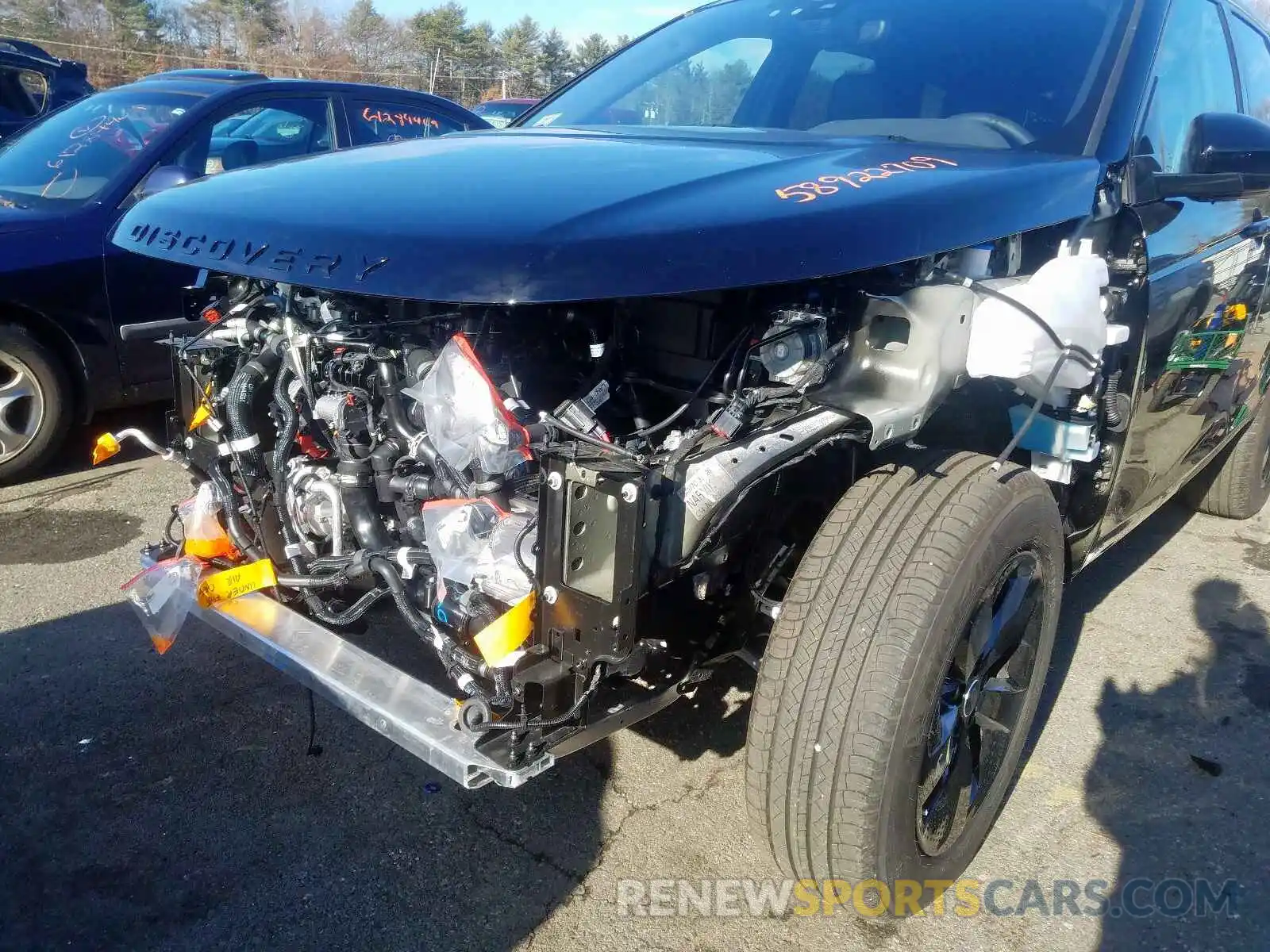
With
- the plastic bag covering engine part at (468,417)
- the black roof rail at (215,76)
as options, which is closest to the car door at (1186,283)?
the plastic bag covering engine part at (468,417)

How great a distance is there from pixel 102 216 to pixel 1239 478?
5.35 m

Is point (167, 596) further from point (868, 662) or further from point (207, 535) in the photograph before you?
point (868, 662)

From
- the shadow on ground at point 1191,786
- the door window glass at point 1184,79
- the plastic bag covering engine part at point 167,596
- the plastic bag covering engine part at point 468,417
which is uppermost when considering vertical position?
the door window glass at point 1184,79

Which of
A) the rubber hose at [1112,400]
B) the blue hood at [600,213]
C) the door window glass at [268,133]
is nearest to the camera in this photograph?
the blue hood at [600,213]

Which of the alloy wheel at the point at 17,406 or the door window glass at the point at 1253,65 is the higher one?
the door window glass at the point at 1253,65

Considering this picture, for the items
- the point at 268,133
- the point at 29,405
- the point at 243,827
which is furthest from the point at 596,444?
the point at 268,133

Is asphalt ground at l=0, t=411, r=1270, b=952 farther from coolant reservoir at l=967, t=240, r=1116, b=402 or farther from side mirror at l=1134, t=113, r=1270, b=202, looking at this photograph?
side mirror at l=1134, t=113, r=1270, b=202

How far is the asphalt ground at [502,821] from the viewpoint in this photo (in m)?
2.06

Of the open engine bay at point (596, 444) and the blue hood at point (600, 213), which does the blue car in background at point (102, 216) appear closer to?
the open engine bay at point (596, 444)

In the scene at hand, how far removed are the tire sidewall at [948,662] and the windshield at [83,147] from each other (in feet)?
14.6

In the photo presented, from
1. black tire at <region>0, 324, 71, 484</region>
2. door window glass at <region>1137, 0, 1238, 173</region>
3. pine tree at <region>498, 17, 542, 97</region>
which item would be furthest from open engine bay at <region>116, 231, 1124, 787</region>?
pine tree at <region>498, 17, 542, 97</region>

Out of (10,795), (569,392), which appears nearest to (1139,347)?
(569,392)

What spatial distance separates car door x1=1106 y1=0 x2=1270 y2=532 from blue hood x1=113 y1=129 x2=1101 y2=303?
1.35ft

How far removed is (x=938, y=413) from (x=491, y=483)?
3.58 ft
